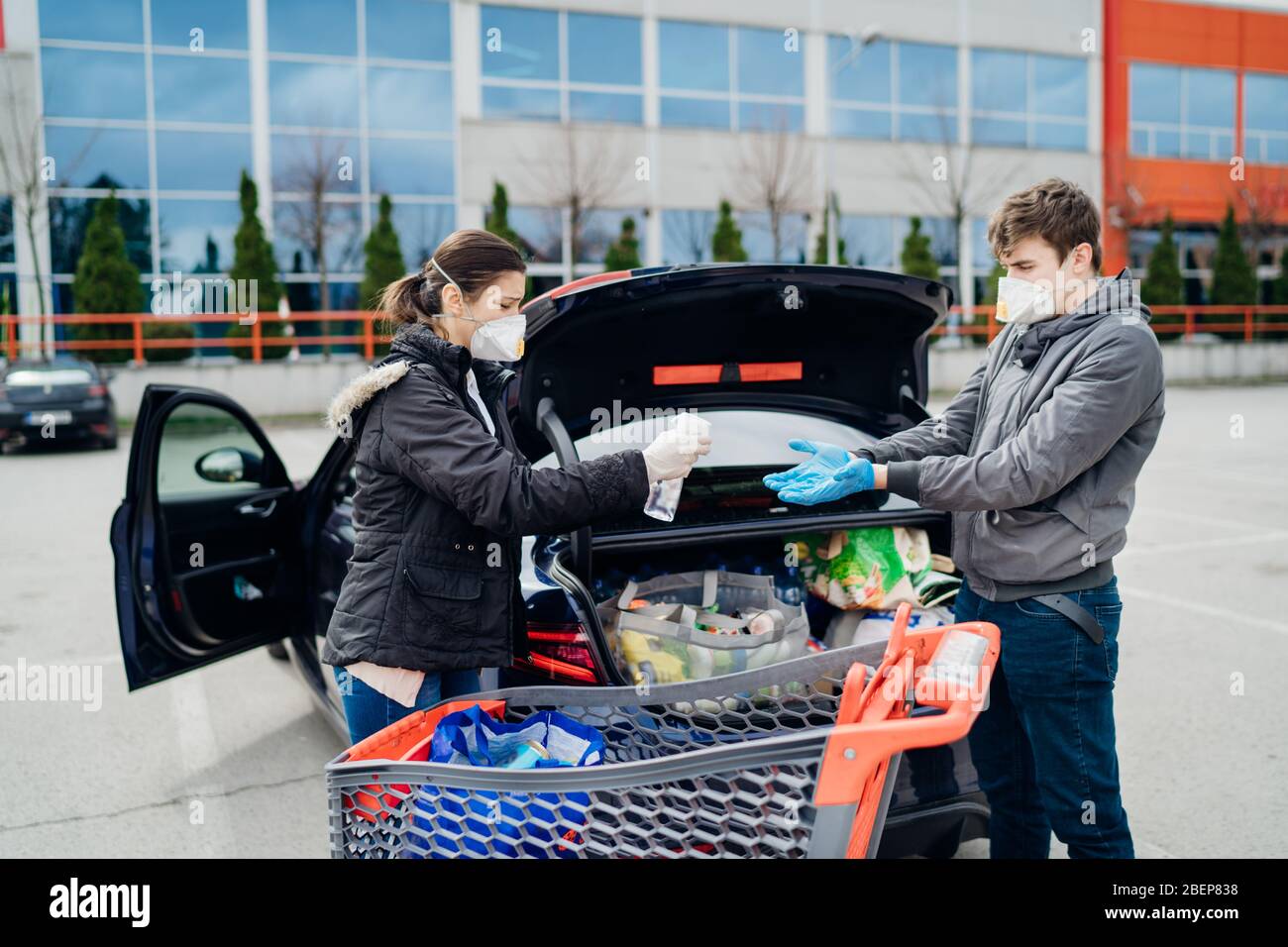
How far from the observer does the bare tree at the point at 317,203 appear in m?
23.0

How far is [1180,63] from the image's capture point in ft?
102

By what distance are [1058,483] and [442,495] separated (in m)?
1.37

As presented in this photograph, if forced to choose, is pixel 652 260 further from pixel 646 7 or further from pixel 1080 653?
pixel 1080 653

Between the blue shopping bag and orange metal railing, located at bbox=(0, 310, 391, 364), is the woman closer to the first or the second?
the blue shopping bag

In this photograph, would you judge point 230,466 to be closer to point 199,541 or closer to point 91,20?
point 199,541

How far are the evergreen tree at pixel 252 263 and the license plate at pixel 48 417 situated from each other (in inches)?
264

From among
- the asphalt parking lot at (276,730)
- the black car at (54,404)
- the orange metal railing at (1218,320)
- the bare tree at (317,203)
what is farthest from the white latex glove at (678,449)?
the orange metal railing at (1218,320)

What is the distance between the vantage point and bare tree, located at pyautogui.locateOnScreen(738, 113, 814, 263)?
26.0 metres

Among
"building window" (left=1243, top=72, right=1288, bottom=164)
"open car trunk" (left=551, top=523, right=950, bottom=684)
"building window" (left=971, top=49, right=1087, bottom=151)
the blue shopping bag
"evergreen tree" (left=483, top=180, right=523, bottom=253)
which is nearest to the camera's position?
the blue shopping bag

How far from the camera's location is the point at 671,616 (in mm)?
3158

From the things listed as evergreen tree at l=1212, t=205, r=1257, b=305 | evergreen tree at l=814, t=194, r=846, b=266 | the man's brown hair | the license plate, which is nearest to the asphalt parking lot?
the man's brown hair

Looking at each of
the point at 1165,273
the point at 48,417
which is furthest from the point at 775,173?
the point at 48,417

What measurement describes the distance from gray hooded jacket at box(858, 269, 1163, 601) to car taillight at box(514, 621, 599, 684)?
2.90ft
